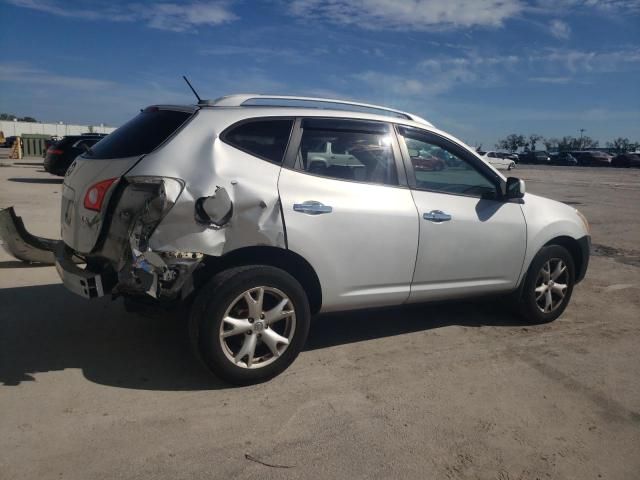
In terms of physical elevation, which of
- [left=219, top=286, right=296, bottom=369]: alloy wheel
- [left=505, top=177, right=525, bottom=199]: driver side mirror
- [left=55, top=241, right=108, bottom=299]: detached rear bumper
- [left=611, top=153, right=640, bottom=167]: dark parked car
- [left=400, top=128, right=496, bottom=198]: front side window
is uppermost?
[left=611, top=153, right=640, bottom=167]: dark parked car

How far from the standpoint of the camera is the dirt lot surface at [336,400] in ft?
9.14

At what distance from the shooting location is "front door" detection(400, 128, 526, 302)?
4.21m

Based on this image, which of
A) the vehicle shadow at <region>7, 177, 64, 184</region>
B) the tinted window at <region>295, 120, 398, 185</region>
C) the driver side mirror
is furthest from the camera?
the vehicle shadow at <region>7, 177, 64, 184</region>

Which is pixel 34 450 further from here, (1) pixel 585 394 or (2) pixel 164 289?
(1) pixel 585 394

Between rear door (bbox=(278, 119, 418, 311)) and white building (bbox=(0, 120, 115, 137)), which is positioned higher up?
white building (bbox=(0, 120, 115, 137))

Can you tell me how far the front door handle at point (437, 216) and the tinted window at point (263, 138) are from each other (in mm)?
1243

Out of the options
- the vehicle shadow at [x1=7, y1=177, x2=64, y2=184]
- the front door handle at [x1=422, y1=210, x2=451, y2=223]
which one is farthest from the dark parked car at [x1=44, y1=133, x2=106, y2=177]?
the front door handle at [x1=422, y1=210, x2=451, y2=223]

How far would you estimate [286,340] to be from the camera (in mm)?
3619

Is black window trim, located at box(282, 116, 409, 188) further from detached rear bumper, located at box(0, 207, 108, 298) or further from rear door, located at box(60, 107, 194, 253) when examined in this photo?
detached rear bumper, located at box(0, 207, 108, 298)

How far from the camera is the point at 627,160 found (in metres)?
52.8

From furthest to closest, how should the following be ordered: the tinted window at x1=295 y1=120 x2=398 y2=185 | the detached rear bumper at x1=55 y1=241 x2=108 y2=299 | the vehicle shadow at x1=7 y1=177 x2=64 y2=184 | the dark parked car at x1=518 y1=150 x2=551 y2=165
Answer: the dark parked car at x1=518 y1=150 x2=551 y2=165 < the vehicle shadow at x1=7 y1=177 x2=64 y2=184 < the tinted window at x1=295 y1=120 x2=398 y2=185 < the detached rear bumper at x1=55 y1=241 x2=108 y2=299

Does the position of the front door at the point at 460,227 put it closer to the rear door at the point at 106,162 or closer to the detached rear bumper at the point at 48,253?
the rear door at the point at 106,162

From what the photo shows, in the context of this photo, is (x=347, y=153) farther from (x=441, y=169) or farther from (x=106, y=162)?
(x=106, y=162)

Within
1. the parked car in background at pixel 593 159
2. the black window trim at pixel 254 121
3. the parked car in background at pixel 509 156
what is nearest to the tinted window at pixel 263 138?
the black window trim at pixel 254 121
